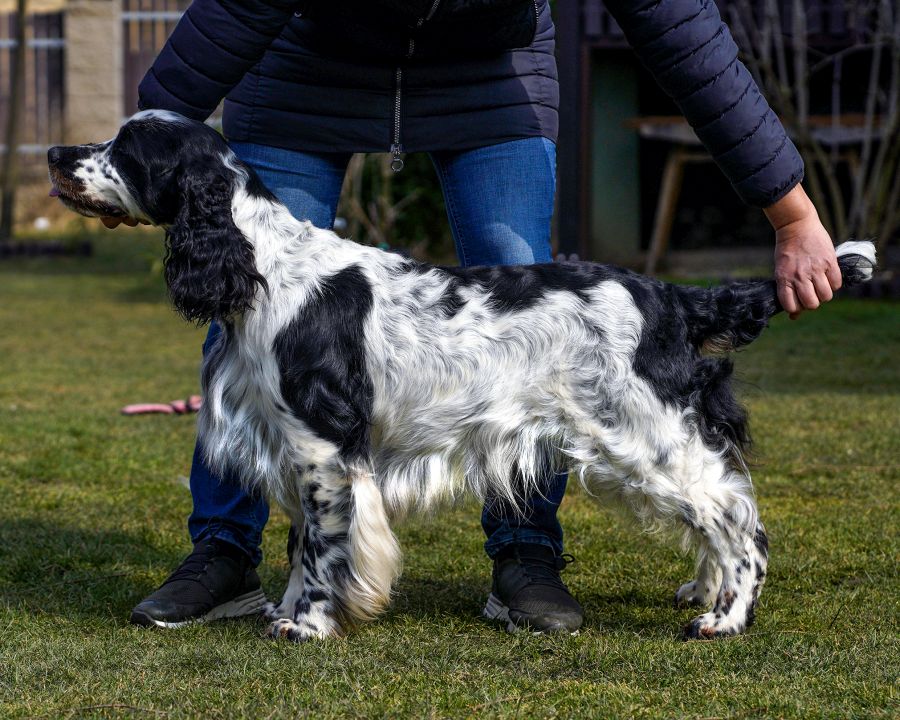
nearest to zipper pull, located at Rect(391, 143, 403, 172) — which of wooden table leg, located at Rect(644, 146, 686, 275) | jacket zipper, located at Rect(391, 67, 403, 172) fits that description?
jacket zipper, located at Rect(391, 67, 403, 172)

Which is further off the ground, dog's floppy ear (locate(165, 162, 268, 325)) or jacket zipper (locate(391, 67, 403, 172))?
jacket zipper (locate(391, 67, 403, 172))

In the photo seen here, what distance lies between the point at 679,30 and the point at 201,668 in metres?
2.02

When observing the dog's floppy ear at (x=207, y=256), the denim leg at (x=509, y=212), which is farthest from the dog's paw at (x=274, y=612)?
the dog's floppy ear at (x=207, y=256)

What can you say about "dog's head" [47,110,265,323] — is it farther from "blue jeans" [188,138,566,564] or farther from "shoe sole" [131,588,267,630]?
"shoe sole" [131,588,267,630]

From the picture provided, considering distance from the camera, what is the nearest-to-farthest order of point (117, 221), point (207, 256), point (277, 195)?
point (207, 256) → point (117, 221) → point (277, 195)

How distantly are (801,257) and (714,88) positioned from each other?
50 cm

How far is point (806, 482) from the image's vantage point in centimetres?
493

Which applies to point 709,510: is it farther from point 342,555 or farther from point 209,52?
point 209,52

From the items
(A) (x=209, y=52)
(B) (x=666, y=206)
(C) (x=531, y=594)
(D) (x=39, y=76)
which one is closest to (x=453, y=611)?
(C) (x=531, y=594)

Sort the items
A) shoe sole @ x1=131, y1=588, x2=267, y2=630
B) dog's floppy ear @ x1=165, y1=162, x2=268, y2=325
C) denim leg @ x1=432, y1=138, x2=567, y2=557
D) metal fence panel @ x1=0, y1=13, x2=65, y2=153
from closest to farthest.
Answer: dog's floppy ear @ x1=165, y1=162, x2=268, y2=325, shoe sole @ x1=131, y1=588, x2=267, y2=630, denim leg @ x1=432, y1=138, x2=567, y2=557, metal fence panel @ x1=0, y1=13, x2=65, y2=153

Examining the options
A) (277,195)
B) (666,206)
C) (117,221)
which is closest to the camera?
(117,221)

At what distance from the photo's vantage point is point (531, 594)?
340 cm

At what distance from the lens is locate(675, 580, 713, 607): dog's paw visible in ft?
11.5

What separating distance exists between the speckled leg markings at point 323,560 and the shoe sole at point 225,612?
0.27 metres
